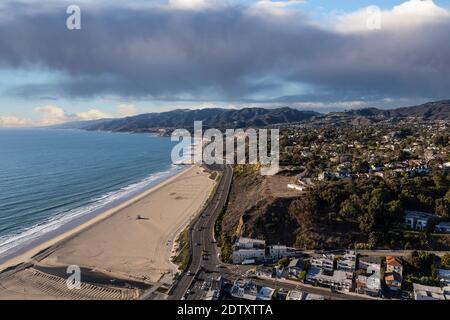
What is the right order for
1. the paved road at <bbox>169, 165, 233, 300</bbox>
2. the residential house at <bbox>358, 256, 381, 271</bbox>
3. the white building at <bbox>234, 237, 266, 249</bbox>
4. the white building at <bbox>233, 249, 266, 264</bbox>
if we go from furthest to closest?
the white building at <bbox>234, 237, 266, 249</bbox> < the white building at <bbox>233, 249, 266, 264</bbox> < the residential house at <bbox>358, 256, 381, 271</bbox> < the paved road at <bbox>169, 165, 233, 300</bbox>

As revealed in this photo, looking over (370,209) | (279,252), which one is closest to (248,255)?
(279,252)

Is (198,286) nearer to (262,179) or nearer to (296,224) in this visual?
(296,224)

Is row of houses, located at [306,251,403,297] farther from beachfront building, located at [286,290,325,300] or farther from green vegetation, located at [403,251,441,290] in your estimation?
beachfront building, located at [286,290,325,300]

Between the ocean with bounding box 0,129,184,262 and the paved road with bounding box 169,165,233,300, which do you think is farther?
the ocean with bounding box 0,129,184,262

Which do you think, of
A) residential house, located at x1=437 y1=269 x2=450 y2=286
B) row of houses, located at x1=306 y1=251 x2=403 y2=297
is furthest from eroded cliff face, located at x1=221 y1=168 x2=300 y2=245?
residential house, located at x1=437 y1=269 x2=450 y2=286

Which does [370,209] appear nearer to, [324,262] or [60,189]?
[324,262]

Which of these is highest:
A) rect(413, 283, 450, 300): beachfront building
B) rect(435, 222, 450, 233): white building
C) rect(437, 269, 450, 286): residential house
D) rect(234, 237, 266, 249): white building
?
rect(435, 222, 450, 233): white building

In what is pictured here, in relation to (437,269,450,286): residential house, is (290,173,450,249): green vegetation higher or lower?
higher
